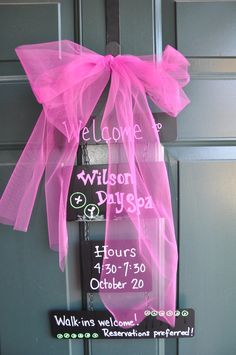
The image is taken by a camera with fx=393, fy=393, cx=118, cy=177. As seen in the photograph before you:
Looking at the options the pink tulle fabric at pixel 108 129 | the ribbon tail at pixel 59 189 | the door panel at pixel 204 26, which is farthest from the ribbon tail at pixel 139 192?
the door panel at pixel 204 26

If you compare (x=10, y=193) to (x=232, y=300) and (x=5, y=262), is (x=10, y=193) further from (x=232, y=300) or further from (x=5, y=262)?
(x=232, y=300)

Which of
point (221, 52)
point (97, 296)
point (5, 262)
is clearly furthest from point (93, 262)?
point (221, 52)

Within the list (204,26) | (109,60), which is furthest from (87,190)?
(204,26)

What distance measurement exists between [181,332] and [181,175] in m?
0.42

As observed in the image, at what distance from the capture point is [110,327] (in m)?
1.04

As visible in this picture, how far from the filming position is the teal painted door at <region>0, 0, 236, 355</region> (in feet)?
3.33

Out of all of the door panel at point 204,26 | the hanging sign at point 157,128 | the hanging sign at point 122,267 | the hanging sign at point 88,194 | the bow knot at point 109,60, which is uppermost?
the door panel at point 204,26

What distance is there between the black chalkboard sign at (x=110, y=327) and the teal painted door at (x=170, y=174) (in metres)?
0.03

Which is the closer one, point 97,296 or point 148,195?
point 148,195

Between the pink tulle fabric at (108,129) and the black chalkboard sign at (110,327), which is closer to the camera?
the pink tulle fabric at (108,129)

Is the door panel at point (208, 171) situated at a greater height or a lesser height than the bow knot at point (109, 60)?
lesser

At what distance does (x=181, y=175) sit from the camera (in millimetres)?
1041

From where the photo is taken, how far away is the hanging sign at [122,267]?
1.00 meters

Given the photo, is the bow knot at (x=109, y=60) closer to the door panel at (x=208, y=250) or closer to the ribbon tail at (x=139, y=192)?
the ribbon tail at (x=139, y=192)
